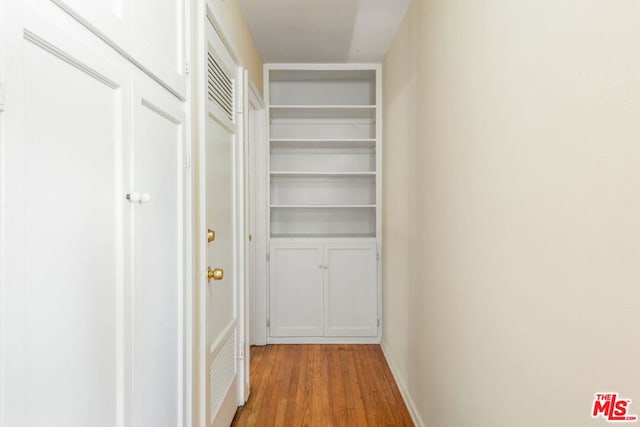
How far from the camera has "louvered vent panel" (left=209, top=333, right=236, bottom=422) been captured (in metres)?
1.82

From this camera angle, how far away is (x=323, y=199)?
12.4ft

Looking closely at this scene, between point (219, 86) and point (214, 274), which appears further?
point (219, 86)

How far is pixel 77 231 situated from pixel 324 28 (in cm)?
245

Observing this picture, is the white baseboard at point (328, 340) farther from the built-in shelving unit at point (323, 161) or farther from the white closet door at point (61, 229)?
the white closet door at point (61, 229)

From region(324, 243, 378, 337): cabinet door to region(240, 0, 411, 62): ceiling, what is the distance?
1.72m

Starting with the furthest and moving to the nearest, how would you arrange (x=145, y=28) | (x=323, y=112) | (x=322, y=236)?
(x=323, y=112) → (x=322, y=236) → (x=145, y=28)

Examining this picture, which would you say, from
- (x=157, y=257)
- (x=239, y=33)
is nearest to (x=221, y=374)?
(x=157, y=257)

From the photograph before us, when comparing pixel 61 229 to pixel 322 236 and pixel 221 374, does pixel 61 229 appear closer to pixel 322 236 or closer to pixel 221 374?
pixel 221 374

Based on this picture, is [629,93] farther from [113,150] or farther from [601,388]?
[113,150]

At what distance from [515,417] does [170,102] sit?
4.93 feet

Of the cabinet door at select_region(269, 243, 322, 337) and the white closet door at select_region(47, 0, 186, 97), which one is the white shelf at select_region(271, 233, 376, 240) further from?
the white closet door at select_region(47, 0, 186, 97)

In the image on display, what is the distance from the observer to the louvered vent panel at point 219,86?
5.86 ft

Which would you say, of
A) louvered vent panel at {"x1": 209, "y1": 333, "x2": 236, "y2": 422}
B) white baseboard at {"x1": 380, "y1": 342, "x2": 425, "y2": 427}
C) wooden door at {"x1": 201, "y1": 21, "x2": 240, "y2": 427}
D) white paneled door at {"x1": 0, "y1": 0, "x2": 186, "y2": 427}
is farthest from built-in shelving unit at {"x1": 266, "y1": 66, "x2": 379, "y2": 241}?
white paneled door at {"x1": 0, "y1": 0, "x2": 186, "y2": 427}

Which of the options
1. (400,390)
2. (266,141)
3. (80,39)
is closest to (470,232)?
(80,39)
